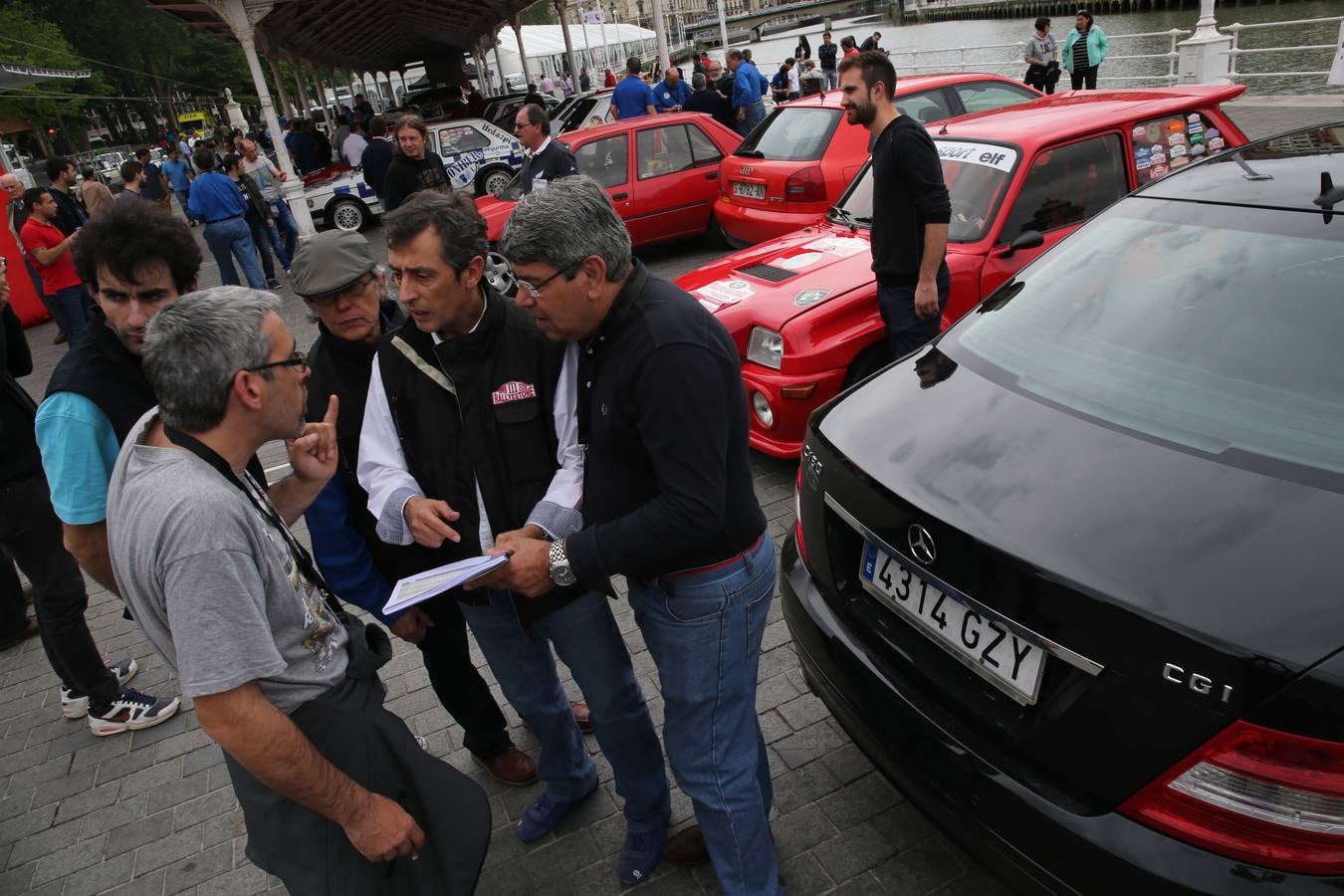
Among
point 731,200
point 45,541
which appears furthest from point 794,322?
point 731,200

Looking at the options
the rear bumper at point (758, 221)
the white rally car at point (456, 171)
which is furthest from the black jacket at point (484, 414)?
the white rally car at point (456, 171)

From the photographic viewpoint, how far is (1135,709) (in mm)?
1415

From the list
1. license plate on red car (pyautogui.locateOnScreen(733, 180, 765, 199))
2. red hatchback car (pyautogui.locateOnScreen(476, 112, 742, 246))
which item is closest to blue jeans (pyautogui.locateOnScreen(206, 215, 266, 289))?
red hatchback car (pyautogui.locateOnScreen(476, 112, 742, 246))

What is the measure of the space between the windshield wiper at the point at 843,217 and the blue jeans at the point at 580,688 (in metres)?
3.66

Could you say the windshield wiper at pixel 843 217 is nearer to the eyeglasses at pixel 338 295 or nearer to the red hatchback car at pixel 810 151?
the red hatchback car at pixel 810 151

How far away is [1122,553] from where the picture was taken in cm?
154

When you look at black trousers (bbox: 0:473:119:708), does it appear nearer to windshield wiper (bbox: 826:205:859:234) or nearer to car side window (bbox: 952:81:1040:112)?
windshield wiper (bbox: 826:205:859:234)

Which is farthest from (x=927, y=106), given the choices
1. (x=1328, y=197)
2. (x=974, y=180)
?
(x=1328, y=197)

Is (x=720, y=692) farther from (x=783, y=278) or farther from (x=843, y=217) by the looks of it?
(x=843, y=217)

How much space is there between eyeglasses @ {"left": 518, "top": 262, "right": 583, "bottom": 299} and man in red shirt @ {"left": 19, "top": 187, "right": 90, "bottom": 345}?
25.1ft

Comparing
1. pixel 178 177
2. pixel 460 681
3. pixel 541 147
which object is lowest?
pixel 460 681

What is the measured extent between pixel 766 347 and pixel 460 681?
2426 mm

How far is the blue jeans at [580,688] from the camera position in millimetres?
2148

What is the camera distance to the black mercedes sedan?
1.34 meters
